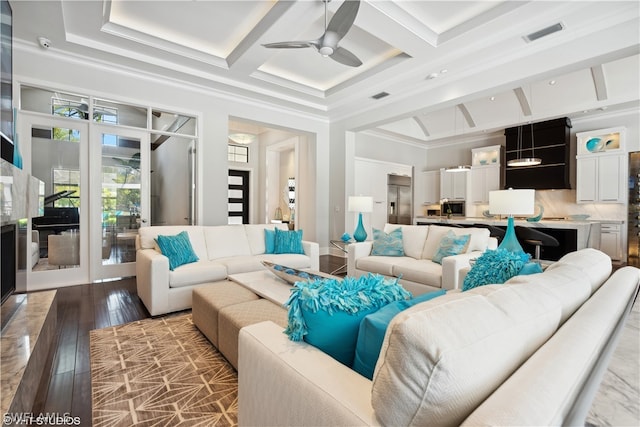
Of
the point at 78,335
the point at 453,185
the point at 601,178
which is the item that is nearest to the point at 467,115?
the point at 453,185

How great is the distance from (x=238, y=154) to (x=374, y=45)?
16.9 ft

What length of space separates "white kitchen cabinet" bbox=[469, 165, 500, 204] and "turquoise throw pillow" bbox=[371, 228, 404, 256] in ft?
16.0

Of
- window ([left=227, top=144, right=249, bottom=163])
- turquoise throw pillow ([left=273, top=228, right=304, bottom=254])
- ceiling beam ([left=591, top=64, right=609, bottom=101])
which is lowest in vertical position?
turquoise throw pillow ([left=273, top=228, right=304, bottom=254])

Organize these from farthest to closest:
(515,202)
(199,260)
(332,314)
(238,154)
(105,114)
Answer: (238,154) → (105,114) → (199,260) → (515,202) → (332,314)

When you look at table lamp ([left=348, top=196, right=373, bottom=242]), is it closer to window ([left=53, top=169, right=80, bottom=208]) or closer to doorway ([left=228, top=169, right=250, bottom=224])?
window ([left=53, top=169, right=80, bottom=208])

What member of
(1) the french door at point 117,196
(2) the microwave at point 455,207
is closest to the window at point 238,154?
(1) the french door at point 117,196

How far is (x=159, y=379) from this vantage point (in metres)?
1.97

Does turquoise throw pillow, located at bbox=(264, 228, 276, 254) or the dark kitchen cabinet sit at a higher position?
the dark kitchen cabinet

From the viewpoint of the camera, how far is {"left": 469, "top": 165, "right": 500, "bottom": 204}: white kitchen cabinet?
787 centimetres

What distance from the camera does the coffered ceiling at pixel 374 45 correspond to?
3177 millimetres

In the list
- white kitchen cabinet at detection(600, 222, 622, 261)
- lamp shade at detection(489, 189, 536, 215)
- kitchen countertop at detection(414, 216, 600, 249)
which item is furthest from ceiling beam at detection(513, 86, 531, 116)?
lamp shade at detection(489, 189, 536, 215)

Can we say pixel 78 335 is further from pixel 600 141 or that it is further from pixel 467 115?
pixel 600 141

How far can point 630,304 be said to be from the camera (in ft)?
3.83

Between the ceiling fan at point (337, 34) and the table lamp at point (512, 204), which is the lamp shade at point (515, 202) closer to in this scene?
the table lamp at point (512, 204)
